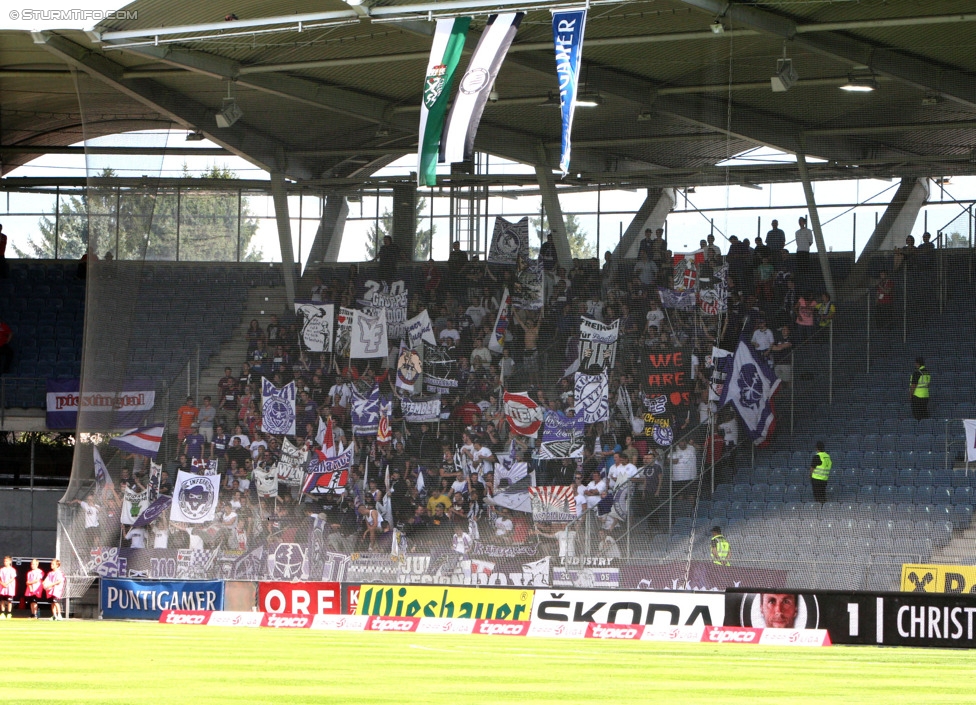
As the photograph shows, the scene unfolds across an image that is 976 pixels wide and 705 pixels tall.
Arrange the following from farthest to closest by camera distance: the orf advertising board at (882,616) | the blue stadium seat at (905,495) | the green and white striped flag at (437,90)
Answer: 1. the blue stadium seat at (905,495)
2. the green and white striped flag at (437,90)
3. the orf advertising board at (882,616)

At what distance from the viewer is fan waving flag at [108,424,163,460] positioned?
21531 millimetres

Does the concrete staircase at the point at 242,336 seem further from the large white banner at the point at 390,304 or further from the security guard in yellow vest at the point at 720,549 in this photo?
the security guard in yellow vest at the point at 720,549

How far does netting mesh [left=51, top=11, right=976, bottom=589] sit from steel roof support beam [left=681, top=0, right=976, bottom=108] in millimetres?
1599

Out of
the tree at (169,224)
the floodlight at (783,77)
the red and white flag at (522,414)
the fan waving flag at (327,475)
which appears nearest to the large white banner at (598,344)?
the red and white flag at (522,414)

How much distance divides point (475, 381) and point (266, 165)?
16.9ft

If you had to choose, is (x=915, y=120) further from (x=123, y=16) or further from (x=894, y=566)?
(x=123, y=16)

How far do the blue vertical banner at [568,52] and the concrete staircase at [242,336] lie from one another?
279 inches

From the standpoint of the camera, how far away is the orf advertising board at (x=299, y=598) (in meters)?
20.5

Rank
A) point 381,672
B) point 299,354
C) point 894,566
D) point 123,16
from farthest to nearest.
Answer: point 299,354, point 123,16, point 894,566, point 381,672

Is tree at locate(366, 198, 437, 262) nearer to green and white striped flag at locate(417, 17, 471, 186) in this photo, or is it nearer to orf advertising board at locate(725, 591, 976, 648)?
green and white striped flag at locate(417, 17, 471, 186)

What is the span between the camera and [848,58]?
20188 millimetres

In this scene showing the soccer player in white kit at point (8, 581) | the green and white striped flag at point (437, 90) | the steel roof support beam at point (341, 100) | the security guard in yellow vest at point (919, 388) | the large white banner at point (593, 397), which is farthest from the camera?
the soccer player in white kit at point (8, 581)

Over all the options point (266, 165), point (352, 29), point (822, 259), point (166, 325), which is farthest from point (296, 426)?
point (822, 259)

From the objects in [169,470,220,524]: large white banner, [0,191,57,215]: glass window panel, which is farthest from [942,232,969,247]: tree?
[0,191,57,215]: glass window panel
